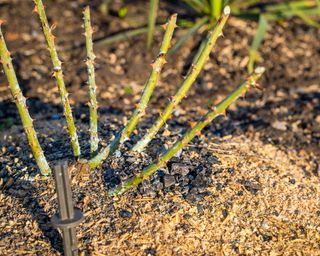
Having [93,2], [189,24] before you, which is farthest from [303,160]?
[93,2]

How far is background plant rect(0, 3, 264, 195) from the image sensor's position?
2.27 m

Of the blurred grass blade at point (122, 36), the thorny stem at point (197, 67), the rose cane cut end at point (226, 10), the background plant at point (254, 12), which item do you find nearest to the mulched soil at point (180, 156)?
the blurred grass blade at point (122, 36)

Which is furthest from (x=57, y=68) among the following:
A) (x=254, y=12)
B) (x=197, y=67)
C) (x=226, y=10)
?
(x=254, y=12)

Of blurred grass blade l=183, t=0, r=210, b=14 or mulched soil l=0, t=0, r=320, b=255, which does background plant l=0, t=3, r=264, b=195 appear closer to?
mulched soil l=0, t=0, r=320, b=255

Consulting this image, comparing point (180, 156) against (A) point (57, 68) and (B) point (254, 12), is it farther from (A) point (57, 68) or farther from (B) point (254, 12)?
(B) point (254, 12)

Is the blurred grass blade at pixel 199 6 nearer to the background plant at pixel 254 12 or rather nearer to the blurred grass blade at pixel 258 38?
the background plant at pixel 254 12

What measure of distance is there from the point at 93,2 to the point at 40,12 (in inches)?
98.7

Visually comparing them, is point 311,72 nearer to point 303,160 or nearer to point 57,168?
point 303,160

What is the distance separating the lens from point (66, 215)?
2.17 meters

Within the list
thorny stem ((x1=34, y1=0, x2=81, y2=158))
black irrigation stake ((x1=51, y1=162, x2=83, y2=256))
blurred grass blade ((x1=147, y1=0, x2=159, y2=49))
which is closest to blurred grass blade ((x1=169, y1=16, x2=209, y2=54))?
blurred grass blade ((x1=147, y1=0, x2=159, y2=49))

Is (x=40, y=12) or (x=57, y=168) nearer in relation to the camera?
(x=57, y=168)

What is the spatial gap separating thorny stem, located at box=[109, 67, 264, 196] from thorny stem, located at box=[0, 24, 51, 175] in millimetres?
318

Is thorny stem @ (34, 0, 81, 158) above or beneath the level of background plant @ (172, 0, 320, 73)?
beneath

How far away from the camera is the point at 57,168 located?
2.06 meters
